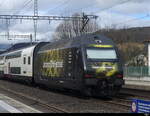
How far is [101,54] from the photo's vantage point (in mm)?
18891

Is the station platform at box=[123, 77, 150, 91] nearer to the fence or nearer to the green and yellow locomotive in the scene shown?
the fence

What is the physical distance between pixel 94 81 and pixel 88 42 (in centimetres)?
226

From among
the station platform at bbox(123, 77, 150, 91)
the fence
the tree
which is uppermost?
the tree

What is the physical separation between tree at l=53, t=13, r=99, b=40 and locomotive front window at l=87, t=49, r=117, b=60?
48.9m

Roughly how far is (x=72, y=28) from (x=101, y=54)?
5874 cm

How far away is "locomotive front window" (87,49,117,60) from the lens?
1861 cm

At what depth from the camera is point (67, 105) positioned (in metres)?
16.6

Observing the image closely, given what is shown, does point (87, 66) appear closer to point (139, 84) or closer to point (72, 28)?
point (139, 84)

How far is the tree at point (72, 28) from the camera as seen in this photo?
241 feet

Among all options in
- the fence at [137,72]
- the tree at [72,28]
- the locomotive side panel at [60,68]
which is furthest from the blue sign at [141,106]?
the tree at [72,28]

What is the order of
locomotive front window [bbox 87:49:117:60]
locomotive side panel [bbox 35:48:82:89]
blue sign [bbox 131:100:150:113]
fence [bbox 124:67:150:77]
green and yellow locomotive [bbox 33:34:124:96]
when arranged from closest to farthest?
blue sign [bbox 131:100:150:113]
green and yellow locomotive [bbox 33:34:124:96]
locomotive front window [bbox 87:49:117:60]
locomotive side panel [bbox 35:48:82:89]
fence [bbox 124:67:150:77]

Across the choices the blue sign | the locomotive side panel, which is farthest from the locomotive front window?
the blue sign

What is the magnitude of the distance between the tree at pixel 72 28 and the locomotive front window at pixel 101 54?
48.9m

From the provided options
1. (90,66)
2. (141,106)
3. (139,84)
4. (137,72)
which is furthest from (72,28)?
(141,106)
